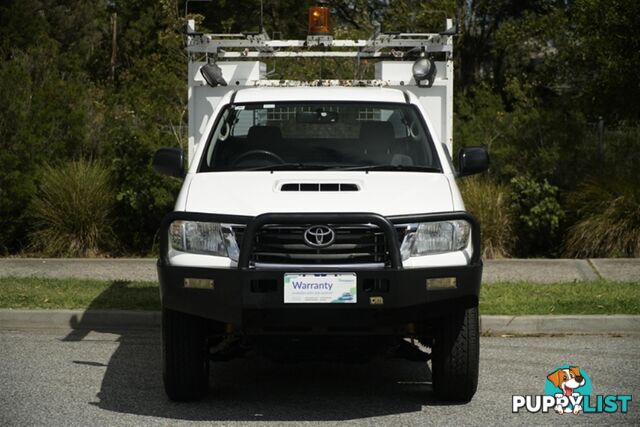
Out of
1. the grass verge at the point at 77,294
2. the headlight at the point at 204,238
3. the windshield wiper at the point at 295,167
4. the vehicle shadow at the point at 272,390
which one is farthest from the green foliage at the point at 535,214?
the headlight at the point at 204,238

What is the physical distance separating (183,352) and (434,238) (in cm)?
171

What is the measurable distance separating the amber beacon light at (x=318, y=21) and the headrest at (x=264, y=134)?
2743mm

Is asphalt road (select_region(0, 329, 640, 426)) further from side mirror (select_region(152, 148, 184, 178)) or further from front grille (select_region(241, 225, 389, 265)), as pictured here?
side mirror (select_region(152, 148, 184, 178))

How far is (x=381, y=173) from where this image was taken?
7.88m

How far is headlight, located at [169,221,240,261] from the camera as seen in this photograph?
7094 millimetres

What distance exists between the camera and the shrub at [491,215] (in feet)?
→ 51.6

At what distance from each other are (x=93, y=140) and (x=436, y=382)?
1107 centimetres

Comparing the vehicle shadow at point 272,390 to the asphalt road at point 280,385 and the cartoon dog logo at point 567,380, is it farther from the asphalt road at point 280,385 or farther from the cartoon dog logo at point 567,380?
the cartoon dog logo at point 567,380

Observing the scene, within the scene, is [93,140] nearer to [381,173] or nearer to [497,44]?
[381,173]

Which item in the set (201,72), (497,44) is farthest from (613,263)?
(497,44)

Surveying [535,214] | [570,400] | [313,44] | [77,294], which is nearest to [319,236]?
[570,400]

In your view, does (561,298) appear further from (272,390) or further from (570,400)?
(272,390)

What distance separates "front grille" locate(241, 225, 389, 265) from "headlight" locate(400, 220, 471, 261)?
19 cm

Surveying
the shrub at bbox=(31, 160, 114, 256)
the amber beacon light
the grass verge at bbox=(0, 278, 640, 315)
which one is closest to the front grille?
the grass verge at bbox=(0, 278, 640, 315)
